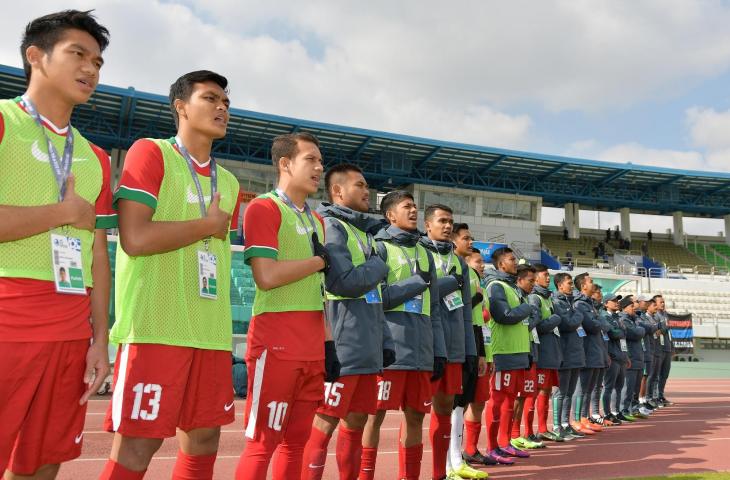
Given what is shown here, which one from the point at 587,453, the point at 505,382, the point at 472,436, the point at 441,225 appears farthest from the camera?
the point at 587,453

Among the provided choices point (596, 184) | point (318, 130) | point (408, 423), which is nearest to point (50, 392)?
point (408, 423)

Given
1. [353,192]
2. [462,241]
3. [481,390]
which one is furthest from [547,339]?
[353,192]

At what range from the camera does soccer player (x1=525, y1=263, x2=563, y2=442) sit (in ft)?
25.0

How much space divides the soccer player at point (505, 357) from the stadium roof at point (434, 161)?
2348cm

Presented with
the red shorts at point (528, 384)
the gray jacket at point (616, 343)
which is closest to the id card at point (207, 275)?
the red shorts at point (528, 384)

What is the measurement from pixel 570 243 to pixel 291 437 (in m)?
39.1

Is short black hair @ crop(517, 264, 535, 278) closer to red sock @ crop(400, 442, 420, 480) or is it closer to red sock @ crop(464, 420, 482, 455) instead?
red sock @ crop(464, 420, 482, 455)

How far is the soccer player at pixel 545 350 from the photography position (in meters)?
7.63

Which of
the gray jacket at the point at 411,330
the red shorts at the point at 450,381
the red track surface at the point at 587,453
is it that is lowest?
the red track surface at the point at 587,453

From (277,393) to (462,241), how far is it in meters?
3.34

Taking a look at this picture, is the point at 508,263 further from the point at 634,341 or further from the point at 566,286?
the point at 634,341

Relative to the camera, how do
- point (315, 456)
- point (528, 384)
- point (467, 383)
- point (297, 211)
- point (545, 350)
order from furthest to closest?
point (545, 350), point (528, 384), point (467, 383), point (315, 456), point (297, 211)

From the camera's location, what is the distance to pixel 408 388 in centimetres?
445

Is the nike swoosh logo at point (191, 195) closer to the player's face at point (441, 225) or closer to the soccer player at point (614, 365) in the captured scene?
the player's face at point (441, 225)
